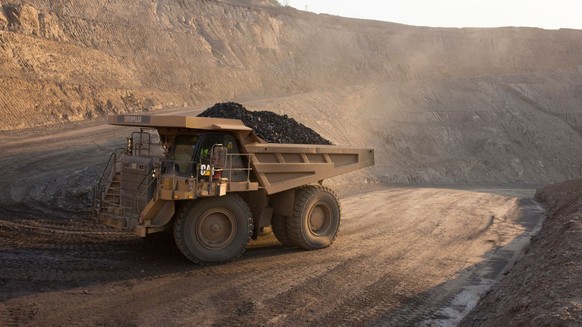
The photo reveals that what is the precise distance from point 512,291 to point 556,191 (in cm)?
1504

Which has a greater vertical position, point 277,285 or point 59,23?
point 59,23

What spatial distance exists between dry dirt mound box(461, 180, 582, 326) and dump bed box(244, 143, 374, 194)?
3.67 meters

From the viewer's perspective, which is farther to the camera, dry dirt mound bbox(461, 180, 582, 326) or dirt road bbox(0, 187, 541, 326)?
dirt road bbox(0, 187, 541, 326)

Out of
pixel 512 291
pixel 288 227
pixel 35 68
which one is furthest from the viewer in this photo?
pixel 35 68

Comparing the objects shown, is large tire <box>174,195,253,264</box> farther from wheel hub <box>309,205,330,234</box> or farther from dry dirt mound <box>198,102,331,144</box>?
dry dirt mound <box>198,102,331,144</box>

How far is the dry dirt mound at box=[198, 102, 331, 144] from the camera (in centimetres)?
1021

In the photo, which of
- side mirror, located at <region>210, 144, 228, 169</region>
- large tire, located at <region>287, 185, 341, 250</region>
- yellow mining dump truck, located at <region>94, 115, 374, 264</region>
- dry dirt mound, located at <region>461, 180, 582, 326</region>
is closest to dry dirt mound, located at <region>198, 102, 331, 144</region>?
yellow mining dump truck, located at <region>94, 115, 374, 264</region>

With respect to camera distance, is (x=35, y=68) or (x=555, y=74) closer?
(x=35, y=68)

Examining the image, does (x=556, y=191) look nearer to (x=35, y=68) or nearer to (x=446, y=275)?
(x=446, y=275)

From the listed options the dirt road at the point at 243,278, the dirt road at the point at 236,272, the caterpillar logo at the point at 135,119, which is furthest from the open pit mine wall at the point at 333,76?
the caterpillar logo at the point at 135,119

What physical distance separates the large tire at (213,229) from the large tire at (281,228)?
1138 mm

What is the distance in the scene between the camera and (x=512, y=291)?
6.77 meters

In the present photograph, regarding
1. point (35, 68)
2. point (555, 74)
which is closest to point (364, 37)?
point (555, 74)

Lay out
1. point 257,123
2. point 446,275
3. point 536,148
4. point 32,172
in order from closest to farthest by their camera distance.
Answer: point 446,275, point 257,123, point 32,172, point 536,148
